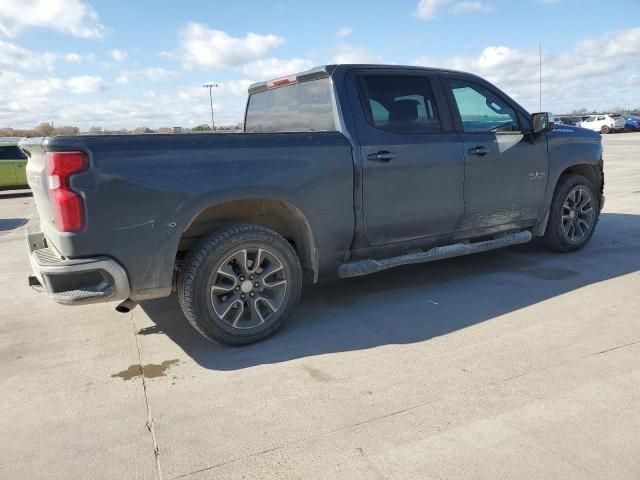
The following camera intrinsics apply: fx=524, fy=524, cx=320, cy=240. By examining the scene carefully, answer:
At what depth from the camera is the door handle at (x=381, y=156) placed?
13.4ft

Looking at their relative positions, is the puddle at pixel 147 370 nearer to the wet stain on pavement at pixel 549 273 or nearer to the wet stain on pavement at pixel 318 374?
the wet stain on pavement at pixel 318 374

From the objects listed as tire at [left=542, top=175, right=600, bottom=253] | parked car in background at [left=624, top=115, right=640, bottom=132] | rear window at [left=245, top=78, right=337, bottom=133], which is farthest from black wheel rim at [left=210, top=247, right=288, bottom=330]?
parked car in background at [left=624, top=115, right=640, bottom=132]

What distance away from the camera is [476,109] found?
4938 millimetres

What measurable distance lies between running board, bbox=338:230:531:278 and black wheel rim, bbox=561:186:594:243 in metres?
0.74

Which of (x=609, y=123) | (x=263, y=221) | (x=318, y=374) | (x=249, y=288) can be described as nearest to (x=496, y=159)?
(x=263, y=221)

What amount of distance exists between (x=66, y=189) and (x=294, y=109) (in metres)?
2.28

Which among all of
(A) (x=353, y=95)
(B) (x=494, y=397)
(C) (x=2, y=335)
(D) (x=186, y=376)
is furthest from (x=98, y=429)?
(A) (x=353, y=95)

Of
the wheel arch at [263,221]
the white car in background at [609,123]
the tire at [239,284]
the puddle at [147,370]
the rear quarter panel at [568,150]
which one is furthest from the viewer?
the white car in background at [609,123]

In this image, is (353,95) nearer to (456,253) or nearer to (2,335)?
(456,253)

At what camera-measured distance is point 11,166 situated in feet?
51.8

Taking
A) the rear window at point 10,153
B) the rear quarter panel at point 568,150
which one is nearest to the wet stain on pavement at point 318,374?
the rear quarter panel at point 568,150

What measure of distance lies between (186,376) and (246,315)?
662 mm

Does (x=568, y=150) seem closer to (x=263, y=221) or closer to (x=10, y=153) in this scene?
(x=263, y=221)

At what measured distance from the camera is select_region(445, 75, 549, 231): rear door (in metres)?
4.74
